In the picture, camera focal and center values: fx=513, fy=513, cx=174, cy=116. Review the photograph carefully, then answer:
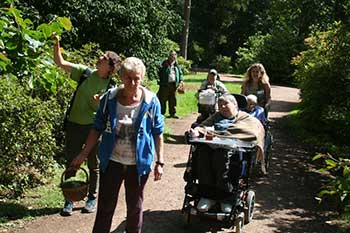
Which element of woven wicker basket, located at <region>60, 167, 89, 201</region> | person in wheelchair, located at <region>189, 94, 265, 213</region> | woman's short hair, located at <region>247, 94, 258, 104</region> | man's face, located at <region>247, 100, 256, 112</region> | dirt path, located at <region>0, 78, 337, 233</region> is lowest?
dirt path, located at <region>0, 78, 337, 233</region>

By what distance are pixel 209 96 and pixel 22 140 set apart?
3.54m

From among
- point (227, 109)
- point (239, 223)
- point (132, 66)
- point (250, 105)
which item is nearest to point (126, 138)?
point (132, 66)

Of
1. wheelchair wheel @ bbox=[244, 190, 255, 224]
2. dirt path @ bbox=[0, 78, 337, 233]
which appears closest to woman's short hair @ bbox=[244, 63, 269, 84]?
dirt path @ bbox=[0, 78, 337, 233]

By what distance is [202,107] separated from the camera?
9.48m

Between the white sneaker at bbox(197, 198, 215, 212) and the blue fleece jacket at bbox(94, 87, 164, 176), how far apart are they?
1210mm

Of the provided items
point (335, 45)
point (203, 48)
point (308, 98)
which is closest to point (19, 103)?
point (335, 45)

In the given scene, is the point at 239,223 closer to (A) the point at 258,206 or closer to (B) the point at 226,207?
(B) the point at 226,207

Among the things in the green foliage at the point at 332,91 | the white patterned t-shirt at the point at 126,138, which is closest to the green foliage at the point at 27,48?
the white patterned t-shirt at the point at 126,138

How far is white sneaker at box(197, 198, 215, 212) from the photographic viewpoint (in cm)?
573

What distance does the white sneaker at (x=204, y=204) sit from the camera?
5.73 m

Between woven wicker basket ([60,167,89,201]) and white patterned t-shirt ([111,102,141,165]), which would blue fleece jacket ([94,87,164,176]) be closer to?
white patterned t-shirt ([111,102,141,165])

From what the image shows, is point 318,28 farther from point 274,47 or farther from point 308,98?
point 274,47

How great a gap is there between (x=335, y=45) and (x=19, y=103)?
8.06 metres

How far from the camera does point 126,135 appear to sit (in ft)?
15.4
